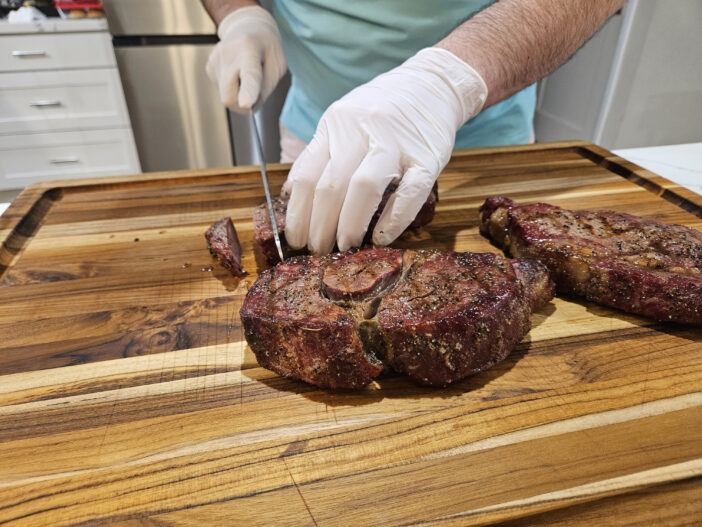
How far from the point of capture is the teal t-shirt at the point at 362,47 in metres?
2.76

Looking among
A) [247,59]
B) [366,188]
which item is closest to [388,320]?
[366,188]

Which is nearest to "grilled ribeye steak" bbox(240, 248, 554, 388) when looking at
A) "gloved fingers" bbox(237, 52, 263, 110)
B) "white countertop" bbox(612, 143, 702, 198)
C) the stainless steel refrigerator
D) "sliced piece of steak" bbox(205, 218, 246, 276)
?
"sliced piece of steak" bbox(205, 218, 246, 276)

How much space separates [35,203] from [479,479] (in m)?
2.46

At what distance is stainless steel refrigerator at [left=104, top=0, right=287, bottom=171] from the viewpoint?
16.6ft

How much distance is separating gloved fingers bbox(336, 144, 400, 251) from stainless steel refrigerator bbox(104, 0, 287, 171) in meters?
3.95

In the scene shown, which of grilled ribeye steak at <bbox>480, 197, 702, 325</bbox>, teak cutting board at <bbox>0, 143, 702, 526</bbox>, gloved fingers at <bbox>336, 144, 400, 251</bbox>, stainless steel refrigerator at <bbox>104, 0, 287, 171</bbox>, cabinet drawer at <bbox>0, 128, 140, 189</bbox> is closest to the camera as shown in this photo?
teak cutting board at <bbox>0, 143, 702, 526</bbox>

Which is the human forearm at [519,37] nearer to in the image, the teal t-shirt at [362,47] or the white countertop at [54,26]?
the teal t-shirt at [362,47]

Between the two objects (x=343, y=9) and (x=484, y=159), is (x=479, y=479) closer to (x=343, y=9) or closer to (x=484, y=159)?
(x=484, y=159)

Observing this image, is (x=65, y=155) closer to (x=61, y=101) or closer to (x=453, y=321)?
(x=61, y=101)

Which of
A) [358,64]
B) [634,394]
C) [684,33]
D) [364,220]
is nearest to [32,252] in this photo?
[364,220]

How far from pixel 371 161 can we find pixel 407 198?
7.8 inches

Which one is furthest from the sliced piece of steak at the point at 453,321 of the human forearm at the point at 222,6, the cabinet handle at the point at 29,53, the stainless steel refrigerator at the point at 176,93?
the cabinet handle at the point at 29,53

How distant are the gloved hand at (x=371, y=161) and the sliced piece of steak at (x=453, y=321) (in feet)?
1.20

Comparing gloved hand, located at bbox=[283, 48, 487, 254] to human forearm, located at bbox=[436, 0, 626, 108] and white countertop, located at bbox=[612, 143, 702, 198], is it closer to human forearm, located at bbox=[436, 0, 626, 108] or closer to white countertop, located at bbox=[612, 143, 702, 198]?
human forearm, located at bbox=[436, 0, 626, 108]
